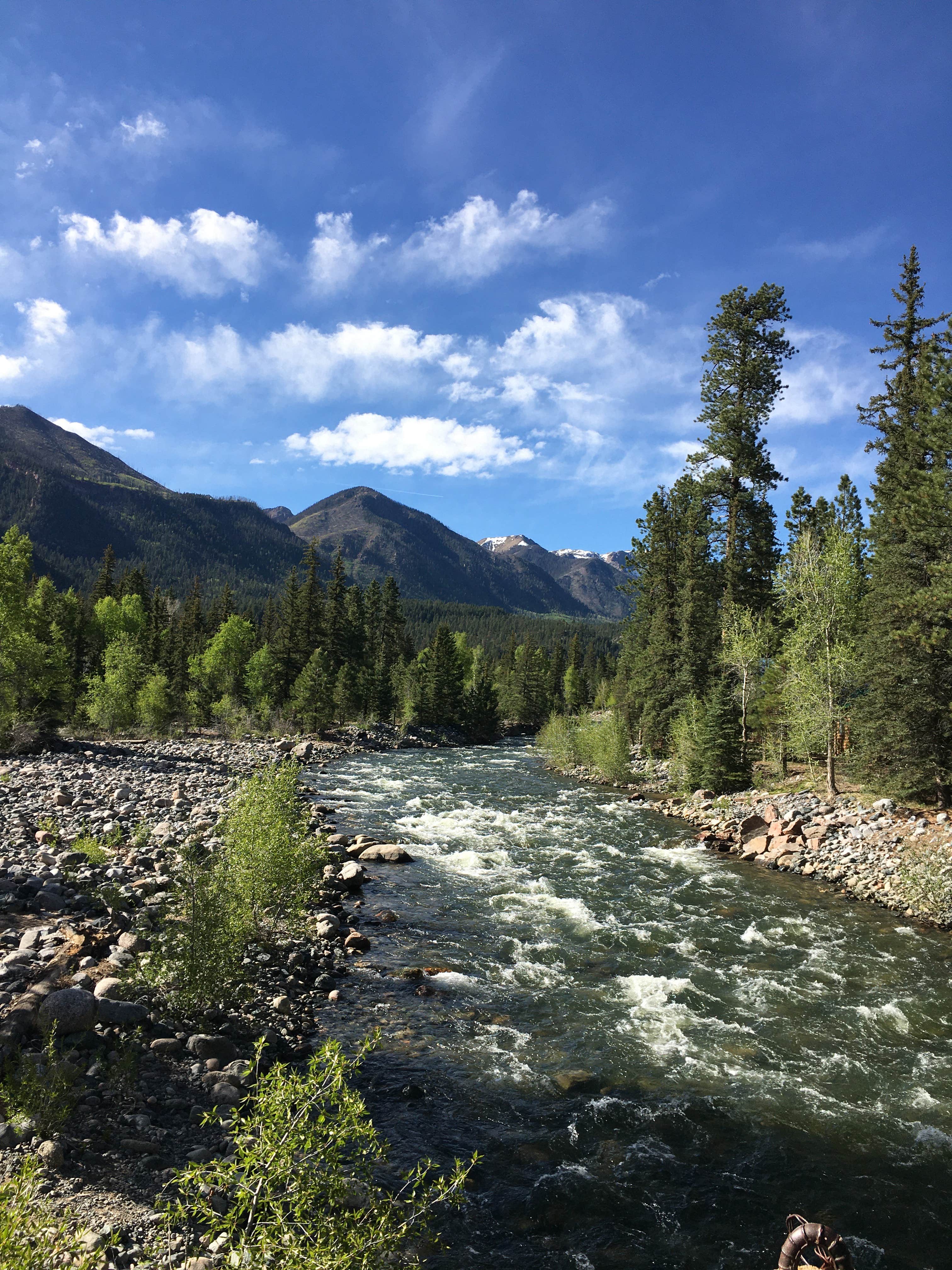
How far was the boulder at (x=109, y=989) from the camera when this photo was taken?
8297mm

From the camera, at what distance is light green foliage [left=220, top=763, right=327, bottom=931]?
11.6 meters

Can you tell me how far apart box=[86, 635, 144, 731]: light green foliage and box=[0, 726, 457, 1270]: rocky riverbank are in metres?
25.5

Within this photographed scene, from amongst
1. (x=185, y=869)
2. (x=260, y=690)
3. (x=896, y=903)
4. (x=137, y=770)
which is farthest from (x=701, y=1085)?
(x=260, y=690)

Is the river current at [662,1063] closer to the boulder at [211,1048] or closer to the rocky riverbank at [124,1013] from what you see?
the rocky riverbank at [124,1013]

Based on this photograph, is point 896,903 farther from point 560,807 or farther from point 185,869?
point 185,869

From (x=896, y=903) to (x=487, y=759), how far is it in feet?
119

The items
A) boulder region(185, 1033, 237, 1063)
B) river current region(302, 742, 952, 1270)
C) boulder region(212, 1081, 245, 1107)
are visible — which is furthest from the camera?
boulder region(185, 1033, 237, 1063)

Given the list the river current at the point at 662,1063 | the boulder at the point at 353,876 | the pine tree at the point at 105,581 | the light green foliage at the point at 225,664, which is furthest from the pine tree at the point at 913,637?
the pine tree at the point at 105,581

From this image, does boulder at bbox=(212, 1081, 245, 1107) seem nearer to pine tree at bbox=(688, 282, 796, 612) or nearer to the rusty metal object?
the rusty metal object

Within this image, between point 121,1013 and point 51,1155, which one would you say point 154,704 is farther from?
point 51,1155

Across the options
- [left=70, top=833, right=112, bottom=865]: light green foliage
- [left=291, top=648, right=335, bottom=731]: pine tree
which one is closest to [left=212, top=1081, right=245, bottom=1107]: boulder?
[left=70, top=833, right=112, bottom=865]: light green foliage

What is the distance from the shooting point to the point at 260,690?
62844 millimetres

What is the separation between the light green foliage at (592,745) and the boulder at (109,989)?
3234 centimetres

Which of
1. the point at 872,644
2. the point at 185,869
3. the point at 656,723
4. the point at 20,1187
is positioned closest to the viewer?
the point at 20,1187
